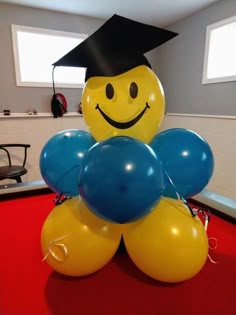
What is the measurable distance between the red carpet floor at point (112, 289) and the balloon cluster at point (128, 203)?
0.17 ft

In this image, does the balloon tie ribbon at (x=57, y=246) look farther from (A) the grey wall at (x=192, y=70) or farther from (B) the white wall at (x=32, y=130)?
(A) the grey wall at (x=192, y=70)

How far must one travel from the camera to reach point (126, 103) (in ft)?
2.44

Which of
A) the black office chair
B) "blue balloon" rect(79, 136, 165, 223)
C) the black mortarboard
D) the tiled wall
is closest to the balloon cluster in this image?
"blue balloon" rect(79, 136, 165, 223)

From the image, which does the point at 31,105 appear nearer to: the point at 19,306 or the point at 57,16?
the point at 57,16

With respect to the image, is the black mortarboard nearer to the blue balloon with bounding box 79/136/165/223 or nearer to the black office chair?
the blue balloon with bounding box 79/136/165/223

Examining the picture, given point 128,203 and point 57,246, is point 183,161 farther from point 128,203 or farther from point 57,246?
point 57,246

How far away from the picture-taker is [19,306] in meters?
0.63

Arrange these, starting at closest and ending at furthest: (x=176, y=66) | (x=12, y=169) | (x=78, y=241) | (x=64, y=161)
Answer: (x=78, y=241)
(x=64, y=161)
(x=12, y=169)
(x=176, y=66)

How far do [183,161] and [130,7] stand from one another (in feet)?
9.21

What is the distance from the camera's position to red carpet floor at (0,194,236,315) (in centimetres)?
62

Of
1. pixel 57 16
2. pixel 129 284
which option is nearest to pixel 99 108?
pixel 129 284

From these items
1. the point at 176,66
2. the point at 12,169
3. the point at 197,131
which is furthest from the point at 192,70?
the point at 12,169

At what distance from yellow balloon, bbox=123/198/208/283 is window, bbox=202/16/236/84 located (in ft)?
8.28

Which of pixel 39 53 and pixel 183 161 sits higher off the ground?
pixel 39 53
